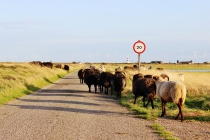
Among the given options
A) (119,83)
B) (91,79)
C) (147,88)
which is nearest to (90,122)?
(147,88)

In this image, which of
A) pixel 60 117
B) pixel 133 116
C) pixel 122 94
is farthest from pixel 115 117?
pixel 122 94

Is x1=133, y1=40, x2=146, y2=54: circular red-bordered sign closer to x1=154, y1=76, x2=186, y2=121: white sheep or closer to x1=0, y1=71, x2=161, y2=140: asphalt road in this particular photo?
x1=0, y1=71, x2=161, y2=140: asphalt road

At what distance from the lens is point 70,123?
1113 cm

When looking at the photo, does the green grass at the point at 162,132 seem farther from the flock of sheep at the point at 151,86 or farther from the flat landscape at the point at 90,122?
the flock of sheep at the point at 151,86

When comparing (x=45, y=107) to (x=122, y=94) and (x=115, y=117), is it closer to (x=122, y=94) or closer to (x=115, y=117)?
(x=115, y=117)

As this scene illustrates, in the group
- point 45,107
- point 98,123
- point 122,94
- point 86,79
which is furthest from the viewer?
point 86,79

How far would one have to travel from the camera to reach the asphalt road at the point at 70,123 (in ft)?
30.5

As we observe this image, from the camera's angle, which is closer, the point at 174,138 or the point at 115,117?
the point at 174,138

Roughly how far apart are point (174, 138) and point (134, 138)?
39.1 inches

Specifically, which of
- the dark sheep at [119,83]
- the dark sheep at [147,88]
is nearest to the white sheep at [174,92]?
the dark sheep at [147,88]

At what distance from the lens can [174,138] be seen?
8852 mm

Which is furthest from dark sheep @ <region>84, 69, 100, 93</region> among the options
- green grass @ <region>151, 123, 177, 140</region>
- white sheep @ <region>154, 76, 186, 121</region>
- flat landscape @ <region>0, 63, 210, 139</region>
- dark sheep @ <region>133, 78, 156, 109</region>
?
green grass @ <region>151, 123, 177, 140</region>

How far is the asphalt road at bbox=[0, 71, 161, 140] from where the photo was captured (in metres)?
9.30

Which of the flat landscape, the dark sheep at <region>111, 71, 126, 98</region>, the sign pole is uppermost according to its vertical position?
the sign pole
